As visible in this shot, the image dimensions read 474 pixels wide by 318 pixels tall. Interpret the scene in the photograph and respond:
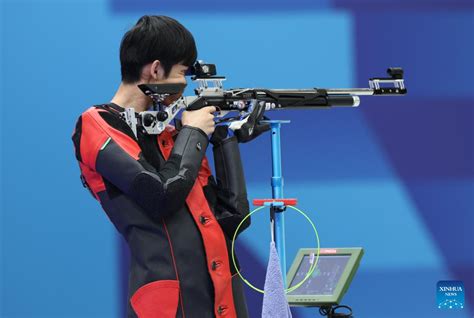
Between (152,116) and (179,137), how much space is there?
84 millimetres

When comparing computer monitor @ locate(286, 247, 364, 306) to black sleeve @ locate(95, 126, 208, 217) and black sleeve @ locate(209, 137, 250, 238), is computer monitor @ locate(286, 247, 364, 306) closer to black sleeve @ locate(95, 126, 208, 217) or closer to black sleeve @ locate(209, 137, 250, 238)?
black sleeve @ locate(209, 137, 250, 238)

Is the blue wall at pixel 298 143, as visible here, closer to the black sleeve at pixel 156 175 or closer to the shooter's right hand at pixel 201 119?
the shooter's right hand at pixel 201 119

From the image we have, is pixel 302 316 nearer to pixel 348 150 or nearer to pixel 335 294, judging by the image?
pixel 348 150

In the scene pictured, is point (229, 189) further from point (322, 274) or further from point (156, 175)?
point (322, 274)

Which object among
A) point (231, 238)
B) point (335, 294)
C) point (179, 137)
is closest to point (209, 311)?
point (231, 238)

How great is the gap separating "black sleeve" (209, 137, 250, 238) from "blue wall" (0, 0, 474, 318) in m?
1.38

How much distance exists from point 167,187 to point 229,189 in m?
0.21

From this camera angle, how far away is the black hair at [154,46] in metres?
2.23

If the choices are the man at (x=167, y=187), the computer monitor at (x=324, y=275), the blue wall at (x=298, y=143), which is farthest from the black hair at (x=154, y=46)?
the blue wall at (x=298, y=143)

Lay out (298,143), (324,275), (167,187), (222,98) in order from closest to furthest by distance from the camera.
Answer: (167,187)
(222,98)
(324,275)
(298,143)

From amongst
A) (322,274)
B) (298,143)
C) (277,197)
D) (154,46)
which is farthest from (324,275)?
(154,46)

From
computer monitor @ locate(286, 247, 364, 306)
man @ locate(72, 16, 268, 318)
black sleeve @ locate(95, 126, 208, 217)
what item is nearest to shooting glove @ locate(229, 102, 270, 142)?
man @ locate(72, 16, 268, 318)

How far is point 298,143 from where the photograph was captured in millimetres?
3664

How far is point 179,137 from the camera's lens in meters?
2.17
